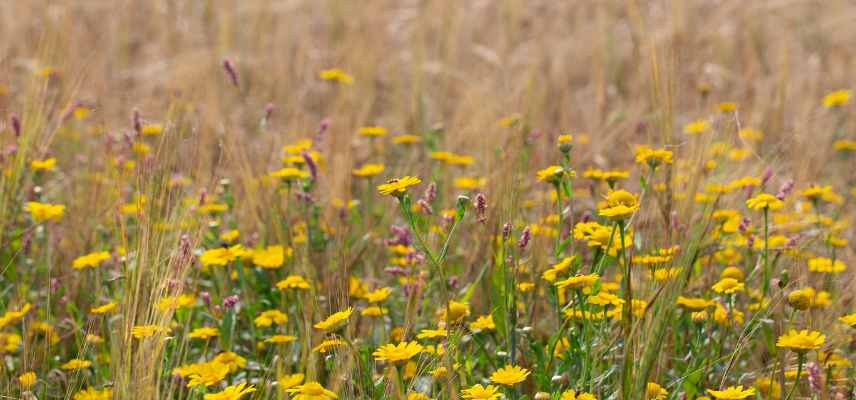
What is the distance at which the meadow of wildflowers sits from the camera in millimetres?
1586

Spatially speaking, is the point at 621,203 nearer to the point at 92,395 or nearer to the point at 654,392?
the point at 654,392

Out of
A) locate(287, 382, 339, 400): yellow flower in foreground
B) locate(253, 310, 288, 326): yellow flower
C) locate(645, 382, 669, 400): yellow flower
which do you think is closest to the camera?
locate(287, 382, 339, 400): yellow flower in foreground

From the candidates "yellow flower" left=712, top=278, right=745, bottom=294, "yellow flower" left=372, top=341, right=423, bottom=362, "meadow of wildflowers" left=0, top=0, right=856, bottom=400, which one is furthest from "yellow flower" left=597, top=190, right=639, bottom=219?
"yellow flower" left=372, top=341, right=423, bottom=362

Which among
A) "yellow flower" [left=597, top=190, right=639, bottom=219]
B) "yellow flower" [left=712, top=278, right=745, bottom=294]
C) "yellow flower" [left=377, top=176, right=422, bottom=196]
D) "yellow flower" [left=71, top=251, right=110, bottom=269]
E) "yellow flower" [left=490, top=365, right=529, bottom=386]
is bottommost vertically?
"yellow flower" [left=490, top=365, right=529, bottom=386]

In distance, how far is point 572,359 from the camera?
1.67 m

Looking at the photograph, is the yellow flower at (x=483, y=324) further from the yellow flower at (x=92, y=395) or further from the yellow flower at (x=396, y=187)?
the yellow flower at (x=92, y=395)

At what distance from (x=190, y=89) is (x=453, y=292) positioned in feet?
4.46

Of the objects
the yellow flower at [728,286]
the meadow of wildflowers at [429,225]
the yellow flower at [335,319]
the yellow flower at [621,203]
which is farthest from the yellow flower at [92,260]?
the yellow flower at [728,286]

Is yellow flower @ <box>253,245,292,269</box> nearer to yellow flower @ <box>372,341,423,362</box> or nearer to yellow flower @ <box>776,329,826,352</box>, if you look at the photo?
yellow flower @ <box>372,341,423,362</box>

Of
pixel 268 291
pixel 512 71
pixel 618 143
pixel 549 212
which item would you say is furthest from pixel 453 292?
pixel 512 71

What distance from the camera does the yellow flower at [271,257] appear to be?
200 centimetres

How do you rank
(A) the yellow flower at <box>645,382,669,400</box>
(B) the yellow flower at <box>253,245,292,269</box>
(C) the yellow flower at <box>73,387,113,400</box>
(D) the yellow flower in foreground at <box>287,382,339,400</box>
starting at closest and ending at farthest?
(D) the yellow flower in foreground at <box>287,382,339,400</box>
(A) the yellow flower at <box>645,382,669,400</box>
(C) the yellow flower at <box>73,387,113,400</box>
(B) the yellow flower at <box>253,245,292,269</box>

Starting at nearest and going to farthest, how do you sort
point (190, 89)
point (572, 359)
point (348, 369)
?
point (348, 369) < point (572, 359) < point (190, 89)

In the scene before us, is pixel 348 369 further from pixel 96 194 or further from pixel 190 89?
pixel 190 89
